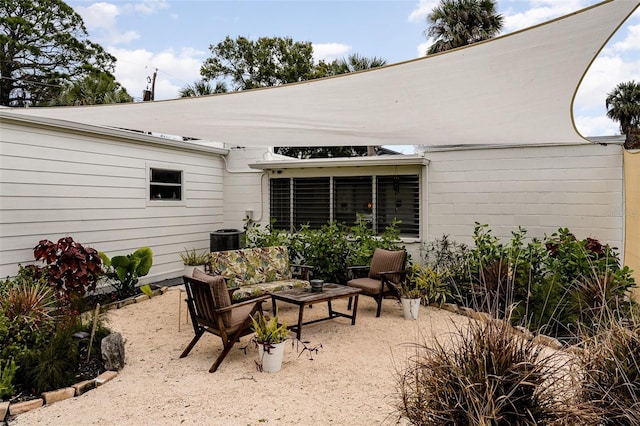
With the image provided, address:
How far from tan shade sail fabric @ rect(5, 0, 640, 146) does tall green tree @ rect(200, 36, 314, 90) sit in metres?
14.9

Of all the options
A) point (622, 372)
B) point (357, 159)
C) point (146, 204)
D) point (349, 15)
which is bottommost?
point (622, 372)

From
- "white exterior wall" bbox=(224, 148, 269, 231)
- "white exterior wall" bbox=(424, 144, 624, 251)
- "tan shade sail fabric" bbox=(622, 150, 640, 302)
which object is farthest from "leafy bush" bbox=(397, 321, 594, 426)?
"white exterior wall" bbox=(224, 148, 269, 231)

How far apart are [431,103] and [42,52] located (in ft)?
73.2

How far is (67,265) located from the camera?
17.3ft

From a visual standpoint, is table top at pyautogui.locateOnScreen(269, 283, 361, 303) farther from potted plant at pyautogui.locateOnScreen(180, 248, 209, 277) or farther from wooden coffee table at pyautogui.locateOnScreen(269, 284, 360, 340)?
potted plant at pyautogui.locateOnScreen(180, 248, 209, 277)

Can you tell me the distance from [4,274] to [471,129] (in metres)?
5.94

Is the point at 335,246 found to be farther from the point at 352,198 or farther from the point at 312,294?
the point at 312,294

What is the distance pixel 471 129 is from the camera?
462cm

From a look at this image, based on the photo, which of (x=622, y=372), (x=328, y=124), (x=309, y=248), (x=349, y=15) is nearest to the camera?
(x=622, y=372)

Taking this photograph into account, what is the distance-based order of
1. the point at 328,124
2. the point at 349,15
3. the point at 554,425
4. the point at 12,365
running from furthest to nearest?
1. the point at 349,15
2. the point at 328,124
3. the point at 12,365
4. the point at 554,425

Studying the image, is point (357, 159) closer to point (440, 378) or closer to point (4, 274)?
point (4, 274)

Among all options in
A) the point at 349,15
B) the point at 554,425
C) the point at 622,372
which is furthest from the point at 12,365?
the point at 349,15

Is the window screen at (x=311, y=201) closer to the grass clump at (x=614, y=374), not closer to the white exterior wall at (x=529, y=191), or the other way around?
the white exterior wall at (x=529, y=191)

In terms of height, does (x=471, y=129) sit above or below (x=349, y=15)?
below
